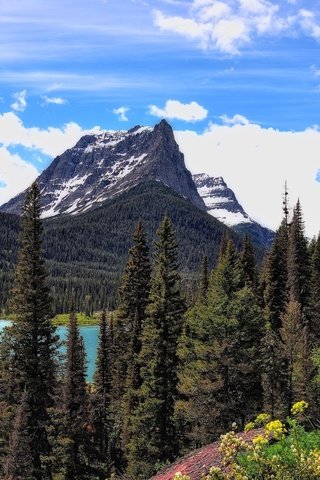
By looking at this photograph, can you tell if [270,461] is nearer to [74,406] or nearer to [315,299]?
[74,406]

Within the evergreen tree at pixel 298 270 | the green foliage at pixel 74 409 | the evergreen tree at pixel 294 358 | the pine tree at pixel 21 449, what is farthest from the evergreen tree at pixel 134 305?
the evergreen tree at pixel 298 270

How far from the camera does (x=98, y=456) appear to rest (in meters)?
41.2

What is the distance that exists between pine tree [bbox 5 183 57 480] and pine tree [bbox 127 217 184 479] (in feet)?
23.9

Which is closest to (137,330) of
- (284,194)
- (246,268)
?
(246,268)

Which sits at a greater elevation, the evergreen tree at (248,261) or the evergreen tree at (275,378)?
the evergreen tree at (248,261)

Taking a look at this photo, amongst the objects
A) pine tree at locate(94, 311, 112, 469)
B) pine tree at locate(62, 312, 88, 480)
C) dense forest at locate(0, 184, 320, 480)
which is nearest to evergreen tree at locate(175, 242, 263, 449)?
dense forest at locate(0, 184, 320, 480)

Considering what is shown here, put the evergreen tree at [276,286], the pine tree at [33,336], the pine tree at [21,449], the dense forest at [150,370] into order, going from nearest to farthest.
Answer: the pine tree at [21,449] < the pine tree at [33,336] < the dense forest at [150,370] < the evergreen tree at [276,286]

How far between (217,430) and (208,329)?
5.81 metres

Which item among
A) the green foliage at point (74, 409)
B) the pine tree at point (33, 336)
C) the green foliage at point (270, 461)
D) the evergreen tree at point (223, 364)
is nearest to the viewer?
the green foliage at point (270, 461)

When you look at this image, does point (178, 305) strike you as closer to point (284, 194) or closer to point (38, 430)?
point (38, 430)

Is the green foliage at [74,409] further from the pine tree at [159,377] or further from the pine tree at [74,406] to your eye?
the pine tree at [159,377]

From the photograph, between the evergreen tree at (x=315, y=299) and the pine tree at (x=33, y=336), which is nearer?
the pine tree at (x=33, y=336)

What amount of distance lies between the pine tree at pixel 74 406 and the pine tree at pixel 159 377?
17.7 ft

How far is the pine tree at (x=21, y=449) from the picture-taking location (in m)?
28.0
